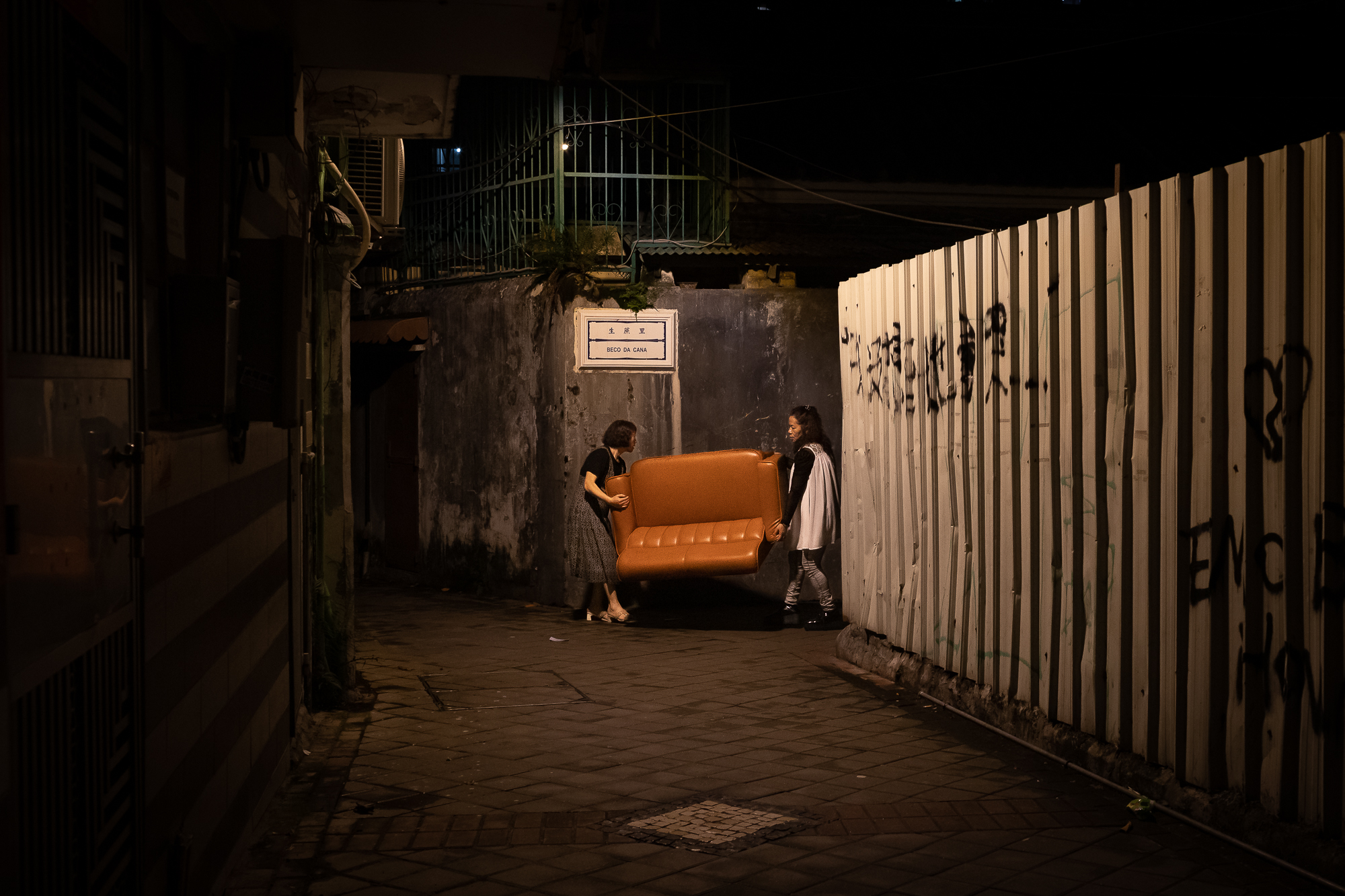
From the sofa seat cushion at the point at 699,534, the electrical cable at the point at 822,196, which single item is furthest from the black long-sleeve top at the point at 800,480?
the electrical cable at the point at 822,196

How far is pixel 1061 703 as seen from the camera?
19.8 ft

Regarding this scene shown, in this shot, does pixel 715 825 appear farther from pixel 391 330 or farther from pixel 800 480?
pixel 391 330

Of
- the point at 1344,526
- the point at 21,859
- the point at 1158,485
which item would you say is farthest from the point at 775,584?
the point at 21,859

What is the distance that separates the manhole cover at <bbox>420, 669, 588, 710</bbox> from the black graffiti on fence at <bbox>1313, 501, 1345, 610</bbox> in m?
4.53

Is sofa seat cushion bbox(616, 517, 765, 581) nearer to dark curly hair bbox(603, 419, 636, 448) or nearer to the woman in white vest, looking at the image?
the woman in white vest

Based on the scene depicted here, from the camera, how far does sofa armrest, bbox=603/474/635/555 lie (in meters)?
10.5

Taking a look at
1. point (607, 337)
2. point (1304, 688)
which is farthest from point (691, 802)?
point (607, 337)

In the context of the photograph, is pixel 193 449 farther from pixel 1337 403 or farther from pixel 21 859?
pixel 1337 403

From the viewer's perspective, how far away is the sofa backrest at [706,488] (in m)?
10.3

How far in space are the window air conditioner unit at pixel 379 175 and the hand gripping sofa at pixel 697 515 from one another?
289cm

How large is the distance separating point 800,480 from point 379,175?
4487 millimetres

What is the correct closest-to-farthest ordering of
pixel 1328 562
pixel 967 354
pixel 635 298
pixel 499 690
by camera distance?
pixel 1328 562, pixel 967 354, pixel 499 690, pixel 635 298

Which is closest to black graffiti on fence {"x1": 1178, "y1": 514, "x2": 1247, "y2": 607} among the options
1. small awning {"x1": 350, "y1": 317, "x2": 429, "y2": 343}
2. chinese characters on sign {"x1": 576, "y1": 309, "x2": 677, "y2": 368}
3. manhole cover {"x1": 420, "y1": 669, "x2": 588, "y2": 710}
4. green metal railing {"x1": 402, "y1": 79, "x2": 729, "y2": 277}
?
manhole cover {"x1": 420, "y1": 669, "x2": 588, "y2": 710}

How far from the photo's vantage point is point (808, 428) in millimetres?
10742
